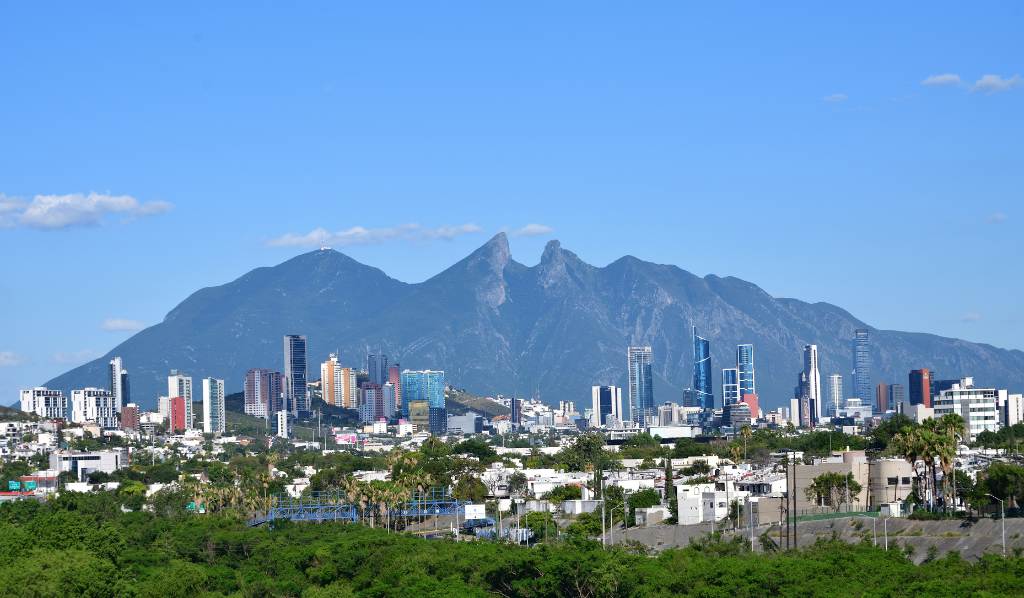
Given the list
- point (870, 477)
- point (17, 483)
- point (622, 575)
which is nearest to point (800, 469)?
point (870, 477)

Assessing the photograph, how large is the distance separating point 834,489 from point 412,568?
3147cm

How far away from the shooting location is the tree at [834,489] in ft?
312

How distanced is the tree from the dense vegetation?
18028 millimetres

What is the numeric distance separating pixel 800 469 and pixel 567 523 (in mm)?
14346

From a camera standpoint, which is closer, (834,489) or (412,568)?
(412,568)

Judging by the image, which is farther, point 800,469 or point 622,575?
point 800,469

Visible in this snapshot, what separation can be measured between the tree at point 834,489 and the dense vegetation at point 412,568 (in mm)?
18028

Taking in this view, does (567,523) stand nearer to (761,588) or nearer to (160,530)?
(160,530)

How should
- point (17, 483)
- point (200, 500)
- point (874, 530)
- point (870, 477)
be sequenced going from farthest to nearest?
point (17, 483)
point (200, 500)
point (870, 477)
point (874, 530)

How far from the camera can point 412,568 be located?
73312mm

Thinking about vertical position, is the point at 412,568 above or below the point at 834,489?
below

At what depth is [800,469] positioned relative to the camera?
99.6m

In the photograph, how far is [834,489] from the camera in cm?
9531

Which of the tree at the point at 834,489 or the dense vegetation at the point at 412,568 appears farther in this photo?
the tree at the point at 834,489
